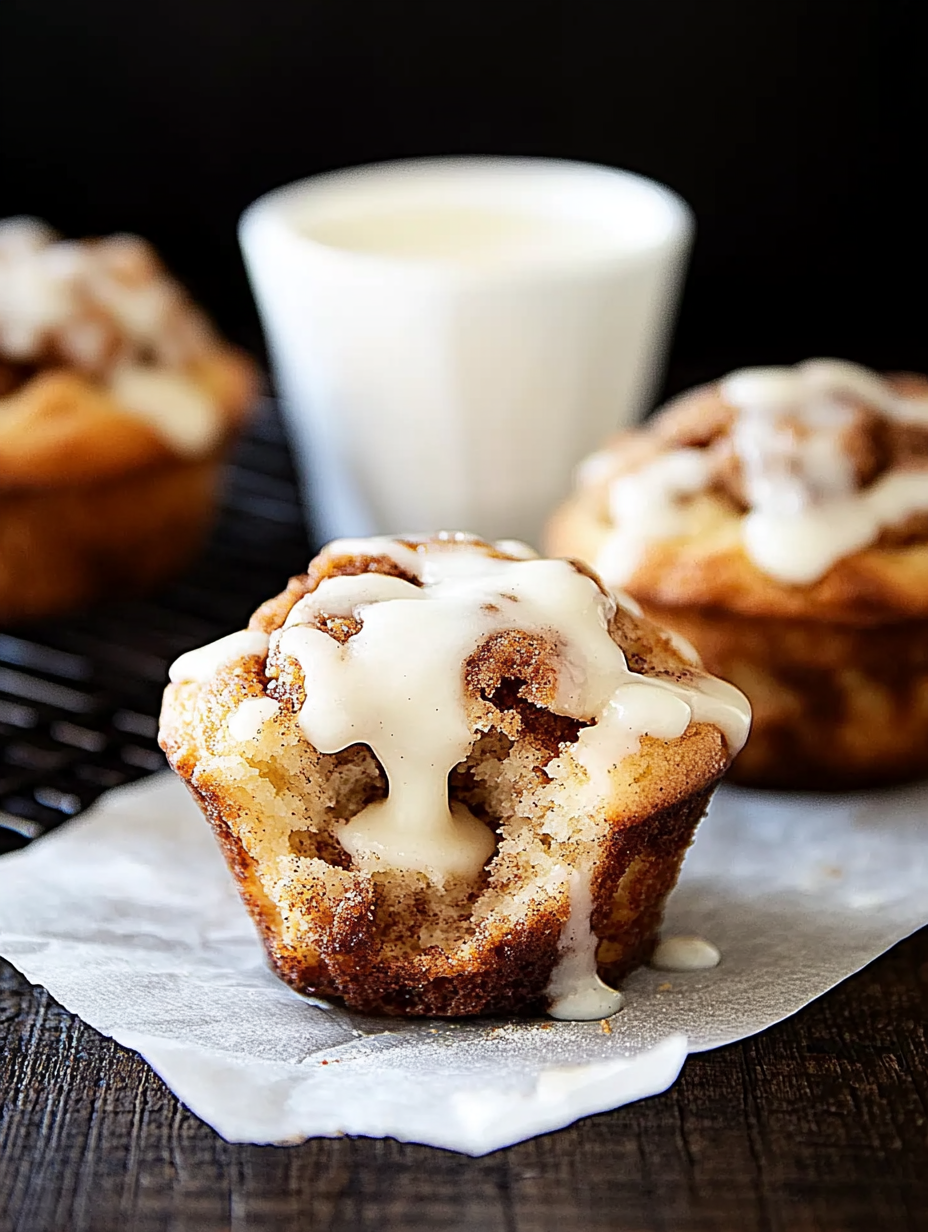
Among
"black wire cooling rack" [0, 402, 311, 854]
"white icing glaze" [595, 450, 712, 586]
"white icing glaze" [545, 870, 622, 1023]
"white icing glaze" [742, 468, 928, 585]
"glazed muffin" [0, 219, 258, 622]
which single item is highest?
"white icing glaze" [742, 468, 928, 585]

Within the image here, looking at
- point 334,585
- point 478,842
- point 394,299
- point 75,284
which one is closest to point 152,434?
point 75,284

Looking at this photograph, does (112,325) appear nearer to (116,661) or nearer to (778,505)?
(116,661)

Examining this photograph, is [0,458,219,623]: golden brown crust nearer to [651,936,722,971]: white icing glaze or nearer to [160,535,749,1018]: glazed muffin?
[160,535,749,1018]: glazed muffin

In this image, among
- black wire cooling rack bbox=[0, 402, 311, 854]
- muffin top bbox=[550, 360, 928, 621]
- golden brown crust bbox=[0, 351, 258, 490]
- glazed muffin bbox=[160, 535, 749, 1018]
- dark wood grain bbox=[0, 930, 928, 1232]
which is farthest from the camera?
golden brown crust bbox=[0, 351, 258, 490]

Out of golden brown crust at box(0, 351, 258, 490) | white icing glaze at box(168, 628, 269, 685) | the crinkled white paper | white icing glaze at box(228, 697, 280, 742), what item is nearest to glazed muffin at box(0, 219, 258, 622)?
golden brown crust at box(0, 351, 258, 490)

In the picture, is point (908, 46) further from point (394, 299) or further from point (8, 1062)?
point (8, 1062)

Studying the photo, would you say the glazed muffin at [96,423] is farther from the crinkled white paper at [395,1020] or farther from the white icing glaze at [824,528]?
the white icing glaze at [824,528]

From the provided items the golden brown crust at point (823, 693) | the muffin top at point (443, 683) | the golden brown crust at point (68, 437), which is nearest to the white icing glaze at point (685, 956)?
the muffin top at point (443, 683)
